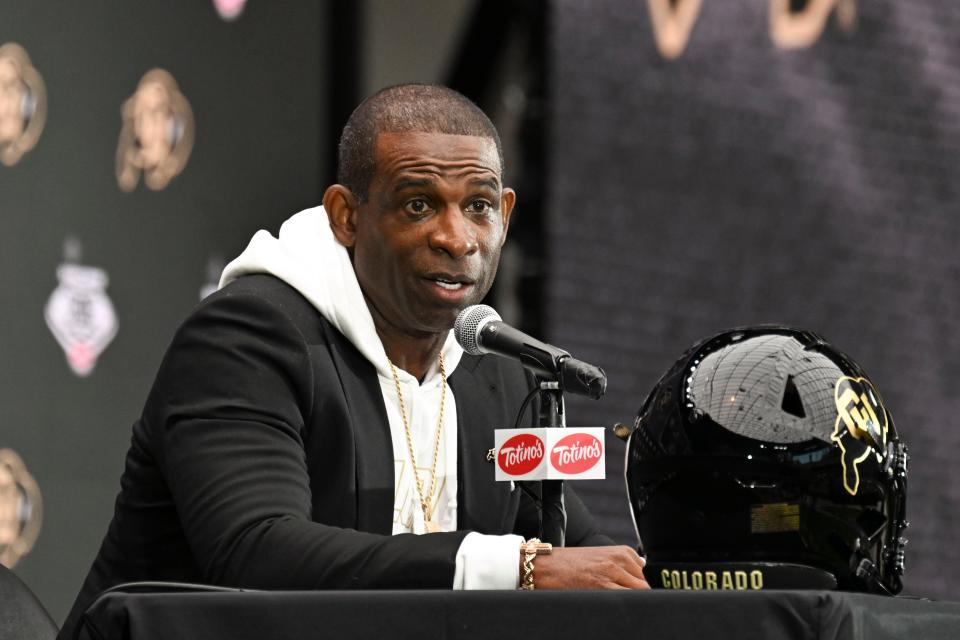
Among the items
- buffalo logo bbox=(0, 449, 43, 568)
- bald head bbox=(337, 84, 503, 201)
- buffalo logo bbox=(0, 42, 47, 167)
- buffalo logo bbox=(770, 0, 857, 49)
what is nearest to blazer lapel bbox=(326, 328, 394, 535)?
bald head bbox=(337, 84, 503, 201)

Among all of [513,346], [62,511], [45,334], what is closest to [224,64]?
[45,334]

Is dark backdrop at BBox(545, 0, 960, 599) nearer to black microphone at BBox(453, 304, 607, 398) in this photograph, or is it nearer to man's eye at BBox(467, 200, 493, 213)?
man's eye at BBox(467, 200, 493, 213)

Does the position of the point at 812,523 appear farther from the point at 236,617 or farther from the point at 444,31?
the point at 444,31

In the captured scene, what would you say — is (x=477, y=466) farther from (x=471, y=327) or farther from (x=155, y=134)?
(x=155, y=134)

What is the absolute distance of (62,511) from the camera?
368 centimetres

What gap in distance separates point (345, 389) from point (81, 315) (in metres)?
1.65

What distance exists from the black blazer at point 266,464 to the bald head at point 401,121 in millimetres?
220

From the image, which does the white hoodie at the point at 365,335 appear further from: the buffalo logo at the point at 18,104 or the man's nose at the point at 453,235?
the buffalo logo at the point at 18,104

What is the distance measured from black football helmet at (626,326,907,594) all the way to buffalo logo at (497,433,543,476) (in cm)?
14

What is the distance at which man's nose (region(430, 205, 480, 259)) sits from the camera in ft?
7.64

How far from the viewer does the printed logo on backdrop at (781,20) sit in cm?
469

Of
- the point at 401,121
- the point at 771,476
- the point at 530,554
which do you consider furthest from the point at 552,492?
the point at 401,121

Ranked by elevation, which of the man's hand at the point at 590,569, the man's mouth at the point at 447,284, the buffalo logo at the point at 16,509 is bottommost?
the buffalo logo at the point at 16,509

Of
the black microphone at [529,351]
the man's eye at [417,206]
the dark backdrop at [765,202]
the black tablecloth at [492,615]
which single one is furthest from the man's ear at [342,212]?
the dark backdrop at [765,202]
